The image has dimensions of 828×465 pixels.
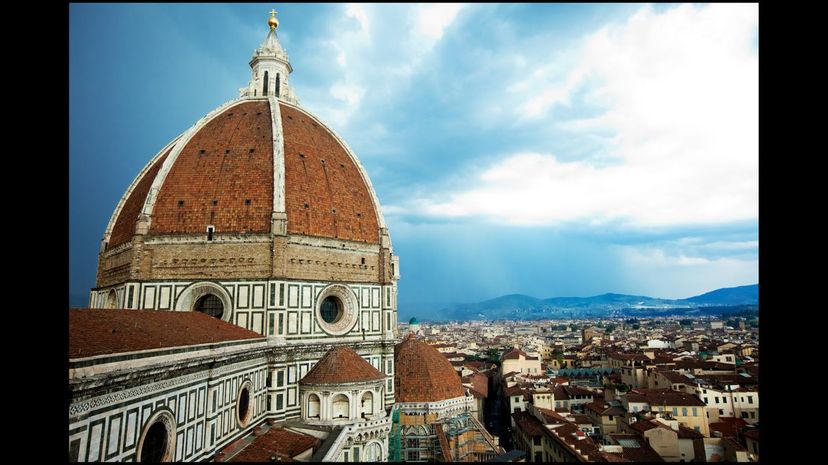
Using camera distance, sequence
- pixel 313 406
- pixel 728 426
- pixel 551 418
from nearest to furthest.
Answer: pixel 313 406 < pixel 728 426 < pixel 551 418

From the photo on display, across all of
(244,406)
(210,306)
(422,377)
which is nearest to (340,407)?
(244,406)

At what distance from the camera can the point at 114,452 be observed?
8.37 meters

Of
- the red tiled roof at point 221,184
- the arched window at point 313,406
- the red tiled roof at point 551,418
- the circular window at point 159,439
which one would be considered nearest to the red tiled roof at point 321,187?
the red tiled roof at point 221,184

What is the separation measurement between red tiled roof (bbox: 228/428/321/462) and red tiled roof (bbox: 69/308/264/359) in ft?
10.8

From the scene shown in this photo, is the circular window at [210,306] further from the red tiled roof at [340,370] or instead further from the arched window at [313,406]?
the arched window at [313,406]

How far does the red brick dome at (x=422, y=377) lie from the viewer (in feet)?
74.2

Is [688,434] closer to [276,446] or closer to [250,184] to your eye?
[276,446]

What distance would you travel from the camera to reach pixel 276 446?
14102 mm

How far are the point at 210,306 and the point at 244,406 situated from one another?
4617mm

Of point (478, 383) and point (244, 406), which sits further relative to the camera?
point (478, 383)

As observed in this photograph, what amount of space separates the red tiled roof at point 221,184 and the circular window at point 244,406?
6095 millimetres
